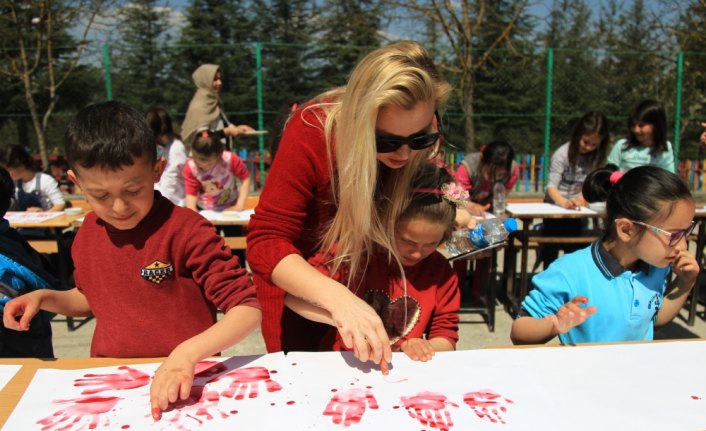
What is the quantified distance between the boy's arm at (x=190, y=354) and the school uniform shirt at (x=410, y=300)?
0.39 meters

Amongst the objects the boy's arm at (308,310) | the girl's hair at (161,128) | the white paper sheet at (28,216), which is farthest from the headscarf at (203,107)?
the boy's arm at (308,310)

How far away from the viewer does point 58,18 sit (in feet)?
31.2

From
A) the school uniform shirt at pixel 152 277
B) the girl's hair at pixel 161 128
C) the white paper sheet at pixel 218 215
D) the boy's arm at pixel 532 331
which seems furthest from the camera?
the girl's hair at pixel 161 128

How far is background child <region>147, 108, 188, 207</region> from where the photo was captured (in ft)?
14.3

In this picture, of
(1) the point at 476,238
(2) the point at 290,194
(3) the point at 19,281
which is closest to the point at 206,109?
(3) the point at 19,281

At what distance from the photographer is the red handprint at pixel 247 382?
1.09 m

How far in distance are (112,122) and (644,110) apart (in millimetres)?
4286

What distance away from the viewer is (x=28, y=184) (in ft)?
15.1

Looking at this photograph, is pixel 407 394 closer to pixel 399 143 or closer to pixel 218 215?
pixel 399 143

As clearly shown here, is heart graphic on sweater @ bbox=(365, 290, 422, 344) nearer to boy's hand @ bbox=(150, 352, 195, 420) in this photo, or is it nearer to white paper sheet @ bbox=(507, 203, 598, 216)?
boy's hand @ bbox=(150, 352, 195, 420)

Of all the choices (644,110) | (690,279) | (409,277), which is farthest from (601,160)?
(409,277)

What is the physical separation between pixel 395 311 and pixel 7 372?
3.04ft

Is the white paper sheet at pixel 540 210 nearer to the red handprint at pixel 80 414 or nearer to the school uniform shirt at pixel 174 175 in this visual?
the school uniform shirt at pixel 174 175

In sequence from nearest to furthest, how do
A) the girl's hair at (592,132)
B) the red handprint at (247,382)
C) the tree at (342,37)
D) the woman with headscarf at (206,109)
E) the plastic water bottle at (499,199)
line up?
the red handprint at (247,382)
the plastic water bottle at (499,199)
the girl's hair at (592,132)
the woman with headscarf at (206,109)
the tree at (342,37)
